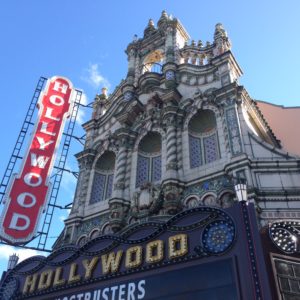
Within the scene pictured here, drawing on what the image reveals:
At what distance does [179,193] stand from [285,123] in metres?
10.8

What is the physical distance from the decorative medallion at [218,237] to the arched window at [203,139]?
22.9 ft

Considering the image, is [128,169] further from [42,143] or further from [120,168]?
[42,143]

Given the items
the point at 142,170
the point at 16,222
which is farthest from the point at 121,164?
the point at 16,222

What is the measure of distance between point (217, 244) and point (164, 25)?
2015 cm

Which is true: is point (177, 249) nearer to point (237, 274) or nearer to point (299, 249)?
point (237, 274)

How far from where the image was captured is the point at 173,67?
21.9m

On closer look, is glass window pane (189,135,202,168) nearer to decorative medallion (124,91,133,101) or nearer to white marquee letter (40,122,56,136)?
decorative medallion (124,91,133,101)

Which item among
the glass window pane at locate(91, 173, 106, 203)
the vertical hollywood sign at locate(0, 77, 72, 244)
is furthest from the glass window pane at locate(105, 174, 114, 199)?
the vertical hollywood sign at locate(0, 77, 72, 244)

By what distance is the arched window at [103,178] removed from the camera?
20691 mm

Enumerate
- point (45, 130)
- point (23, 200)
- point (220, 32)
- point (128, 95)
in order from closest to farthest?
1. point (23, 200)
2. point (220, 32)
3. point (45, 130)
4. point (128, 95)

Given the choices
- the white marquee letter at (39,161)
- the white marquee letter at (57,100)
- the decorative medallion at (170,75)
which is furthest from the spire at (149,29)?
the white marquee letter at (39,161)

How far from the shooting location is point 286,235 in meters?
9.80

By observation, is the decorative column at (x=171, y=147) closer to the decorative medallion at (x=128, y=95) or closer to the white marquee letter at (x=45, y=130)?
the decorative medallion at (x=128, y=95)

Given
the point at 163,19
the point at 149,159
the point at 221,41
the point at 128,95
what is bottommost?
the point at 149,159
